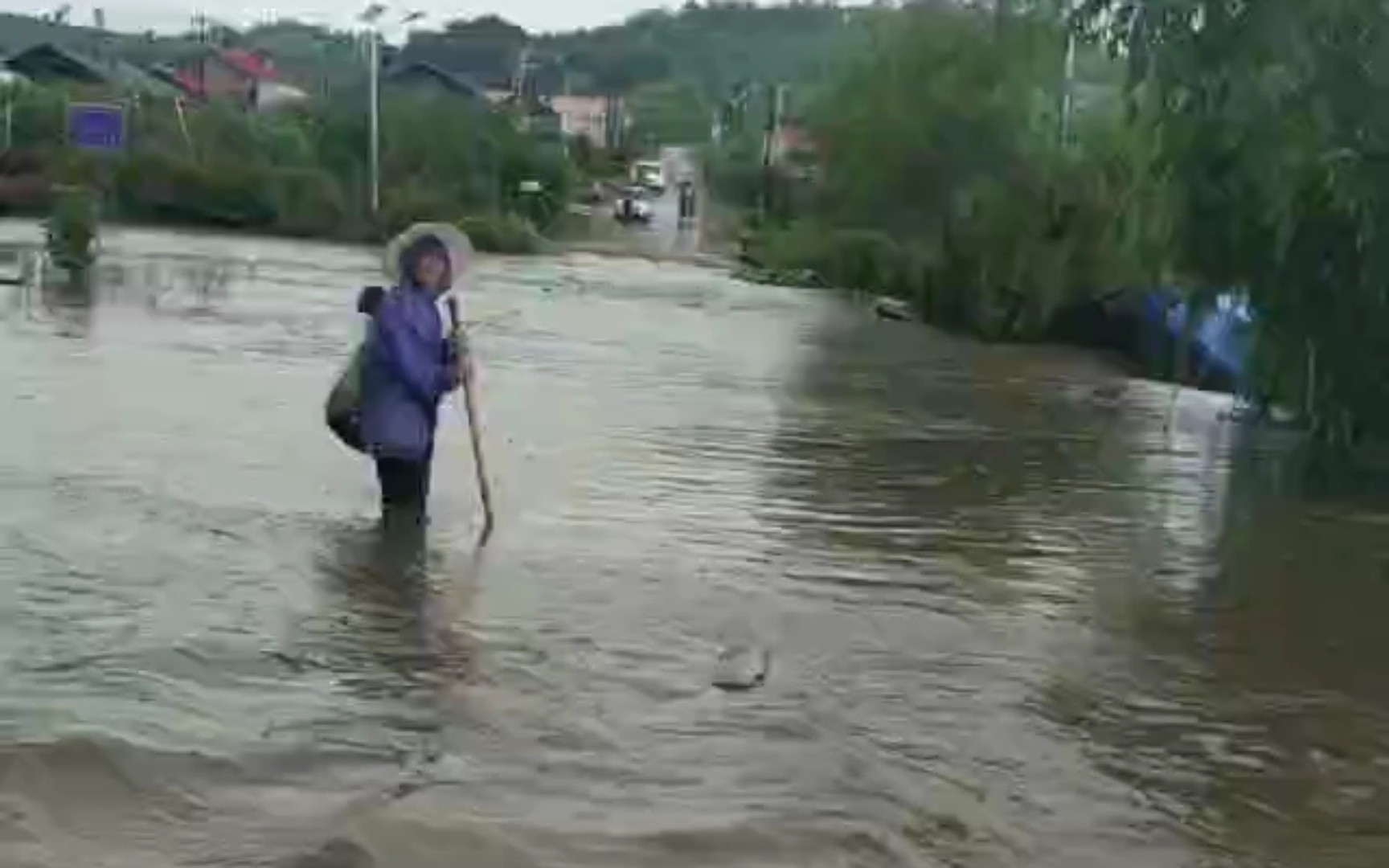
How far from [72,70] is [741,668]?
8560 cm

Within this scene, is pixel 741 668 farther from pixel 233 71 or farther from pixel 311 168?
pixel 233 71

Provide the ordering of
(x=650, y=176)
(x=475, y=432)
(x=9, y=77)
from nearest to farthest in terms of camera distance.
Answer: (x=475, y=432) < (x=9, y=77) < (x=650, y=176)

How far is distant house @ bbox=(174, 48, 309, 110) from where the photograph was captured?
10188 centimetres

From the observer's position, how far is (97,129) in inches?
2499

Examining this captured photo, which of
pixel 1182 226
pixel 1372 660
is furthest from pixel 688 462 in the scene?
pixel 1372 660

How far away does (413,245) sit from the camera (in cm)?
1070

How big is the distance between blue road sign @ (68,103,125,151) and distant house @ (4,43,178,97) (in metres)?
17.5

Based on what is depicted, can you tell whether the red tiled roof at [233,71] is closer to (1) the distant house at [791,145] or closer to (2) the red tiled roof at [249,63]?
(2) the red tiled roof at [249,63]

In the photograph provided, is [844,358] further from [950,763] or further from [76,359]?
[950,763]

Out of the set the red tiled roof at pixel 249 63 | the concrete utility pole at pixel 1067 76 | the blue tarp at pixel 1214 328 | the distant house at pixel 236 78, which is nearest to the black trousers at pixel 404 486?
the concrete utility pole at pixel 1067 76

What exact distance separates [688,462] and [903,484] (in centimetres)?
142

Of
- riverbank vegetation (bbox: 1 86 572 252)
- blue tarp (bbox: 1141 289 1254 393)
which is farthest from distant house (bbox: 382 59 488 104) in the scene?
blue tarp (bbox: 1141 289 1254 393)

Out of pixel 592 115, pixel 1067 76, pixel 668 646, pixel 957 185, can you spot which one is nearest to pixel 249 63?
pixel 592 115

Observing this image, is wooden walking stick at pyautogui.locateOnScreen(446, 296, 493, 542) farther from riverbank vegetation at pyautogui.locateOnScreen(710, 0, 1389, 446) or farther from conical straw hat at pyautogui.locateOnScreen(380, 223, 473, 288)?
riverbank vegetation at pyautogui.locateOnScreen(710, 0, 1389, 446)
